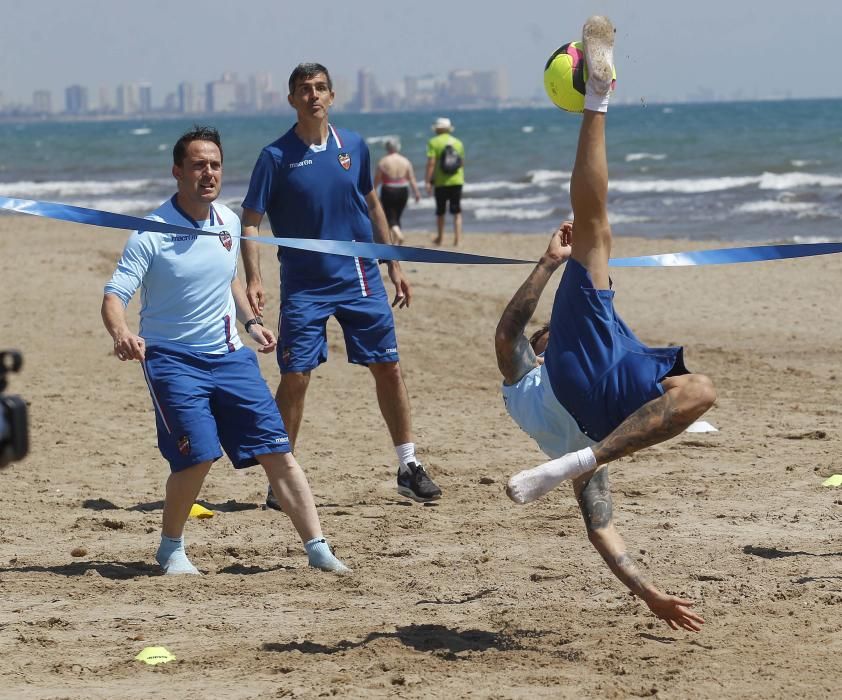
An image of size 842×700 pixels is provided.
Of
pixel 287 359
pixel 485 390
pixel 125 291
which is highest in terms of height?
pixel 125 291

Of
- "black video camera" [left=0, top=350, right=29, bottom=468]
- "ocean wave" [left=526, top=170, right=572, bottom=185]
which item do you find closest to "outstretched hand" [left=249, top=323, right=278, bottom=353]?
"black video camera" [left=0, top=350, right=29, bottom=468]

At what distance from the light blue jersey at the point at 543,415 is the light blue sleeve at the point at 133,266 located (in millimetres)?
1619

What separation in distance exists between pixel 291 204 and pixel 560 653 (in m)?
3.05

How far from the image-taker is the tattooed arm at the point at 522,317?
16.6 feet

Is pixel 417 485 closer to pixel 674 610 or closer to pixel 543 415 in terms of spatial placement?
pixel 543 415

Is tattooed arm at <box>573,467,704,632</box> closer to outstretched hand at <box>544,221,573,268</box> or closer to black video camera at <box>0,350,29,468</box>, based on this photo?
outstretched hand at <box>544,221,573,268</box>

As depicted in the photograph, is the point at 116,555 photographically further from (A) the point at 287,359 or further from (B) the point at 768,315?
(B) the point at 768,315

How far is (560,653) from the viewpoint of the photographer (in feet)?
15.9

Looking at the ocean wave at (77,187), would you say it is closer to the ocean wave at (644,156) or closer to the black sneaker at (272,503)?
the ocean wave at (644,156)

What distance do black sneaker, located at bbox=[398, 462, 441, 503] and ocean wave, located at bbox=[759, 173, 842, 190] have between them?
25.7m

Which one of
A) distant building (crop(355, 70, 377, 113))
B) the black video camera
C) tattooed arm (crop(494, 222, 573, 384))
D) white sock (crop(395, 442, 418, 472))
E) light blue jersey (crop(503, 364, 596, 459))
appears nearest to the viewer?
the black video camera

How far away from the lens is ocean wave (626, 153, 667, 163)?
148ft

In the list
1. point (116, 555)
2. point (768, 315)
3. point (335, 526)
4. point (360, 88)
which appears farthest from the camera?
point (360, 88)

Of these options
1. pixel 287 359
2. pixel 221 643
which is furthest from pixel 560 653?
pixel 287 359
